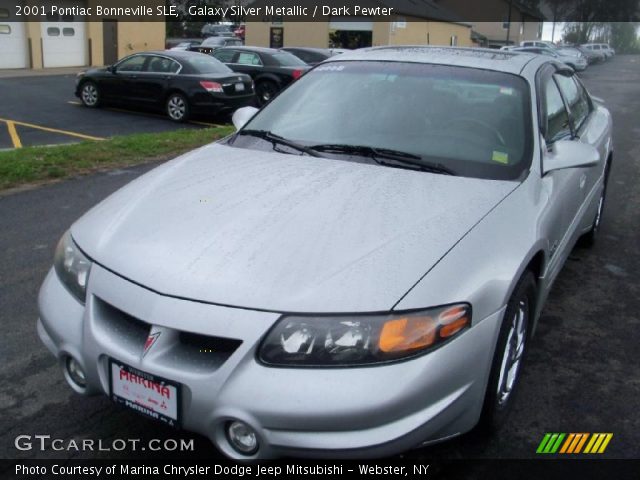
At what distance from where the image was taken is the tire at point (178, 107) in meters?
13.5

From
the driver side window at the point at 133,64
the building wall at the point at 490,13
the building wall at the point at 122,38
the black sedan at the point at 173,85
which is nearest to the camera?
the black sedan at the point at 173,85

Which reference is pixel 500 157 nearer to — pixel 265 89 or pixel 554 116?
pixel 554 116

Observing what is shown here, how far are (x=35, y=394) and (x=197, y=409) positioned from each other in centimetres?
131

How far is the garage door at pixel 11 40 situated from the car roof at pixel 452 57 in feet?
77.4

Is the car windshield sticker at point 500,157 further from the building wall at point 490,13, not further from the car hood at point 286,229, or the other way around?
the building wall at point 490,13

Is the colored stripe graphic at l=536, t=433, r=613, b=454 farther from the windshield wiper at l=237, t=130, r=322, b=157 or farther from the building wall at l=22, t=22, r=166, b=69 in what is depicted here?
the building wall at l=22, t=22, r=166, b=69

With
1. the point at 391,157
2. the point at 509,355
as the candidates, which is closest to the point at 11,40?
the point at 391,157

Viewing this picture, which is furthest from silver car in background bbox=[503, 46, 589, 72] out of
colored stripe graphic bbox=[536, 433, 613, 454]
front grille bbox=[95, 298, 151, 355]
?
front grille bbox=[95, 298, 151, 355]

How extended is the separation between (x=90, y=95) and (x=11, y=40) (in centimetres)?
1218

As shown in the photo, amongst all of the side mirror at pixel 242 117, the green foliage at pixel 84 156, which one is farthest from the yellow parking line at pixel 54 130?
the side mirror at pixel 242 117

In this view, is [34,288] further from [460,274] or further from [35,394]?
[460,274]

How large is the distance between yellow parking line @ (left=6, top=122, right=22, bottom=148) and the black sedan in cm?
265

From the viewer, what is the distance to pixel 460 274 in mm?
2455

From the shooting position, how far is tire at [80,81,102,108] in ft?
48.6
